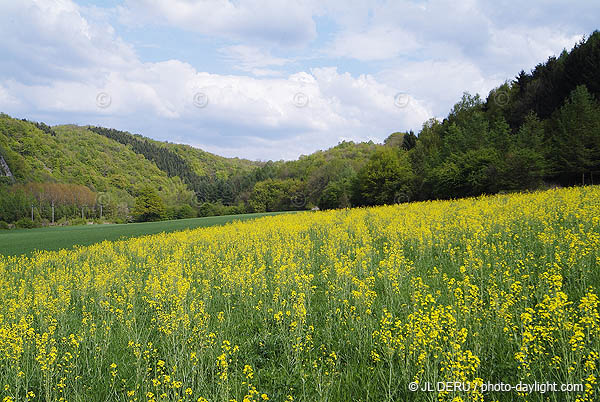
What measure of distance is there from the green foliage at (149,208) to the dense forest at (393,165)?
0.26 metres

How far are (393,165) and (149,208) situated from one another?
65499 millimetres

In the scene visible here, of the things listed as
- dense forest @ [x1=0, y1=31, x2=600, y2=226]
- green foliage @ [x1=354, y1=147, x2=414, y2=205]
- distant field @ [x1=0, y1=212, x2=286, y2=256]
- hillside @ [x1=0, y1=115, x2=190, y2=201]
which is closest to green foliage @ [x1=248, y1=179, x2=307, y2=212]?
dense forest @ [x1=0, y1=31, x2=600, y2=226]

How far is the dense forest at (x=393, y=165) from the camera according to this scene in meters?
29.2

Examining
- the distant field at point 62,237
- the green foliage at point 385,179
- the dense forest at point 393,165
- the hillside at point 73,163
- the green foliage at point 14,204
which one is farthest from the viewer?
the hillside at point 73,163

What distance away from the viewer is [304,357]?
4.52 m

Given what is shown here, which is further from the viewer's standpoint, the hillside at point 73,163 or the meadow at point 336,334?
the hillside at point 73,163

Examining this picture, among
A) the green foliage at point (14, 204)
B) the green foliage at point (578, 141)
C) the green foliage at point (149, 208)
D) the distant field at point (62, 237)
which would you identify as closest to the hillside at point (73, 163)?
the green foliage at point (14, 204)

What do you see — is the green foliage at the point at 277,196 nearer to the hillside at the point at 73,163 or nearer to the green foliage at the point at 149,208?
→ the green foliage at the point at 149,208

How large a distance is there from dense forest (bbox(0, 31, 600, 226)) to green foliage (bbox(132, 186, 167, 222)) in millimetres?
262

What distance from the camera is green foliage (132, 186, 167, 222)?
8688 cm

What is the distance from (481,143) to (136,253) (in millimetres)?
36366

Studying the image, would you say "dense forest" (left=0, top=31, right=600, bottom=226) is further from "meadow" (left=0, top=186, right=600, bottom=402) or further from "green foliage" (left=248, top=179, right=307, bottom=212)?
"meadow" (left=0, top=186, right=600, bottom=402)

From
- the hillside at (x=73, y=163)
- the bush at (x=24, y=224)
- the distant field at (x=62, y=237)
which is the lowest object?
the distant field at (x=62, y=237)

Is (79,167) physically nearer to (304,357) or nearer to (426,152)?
(426,152)
